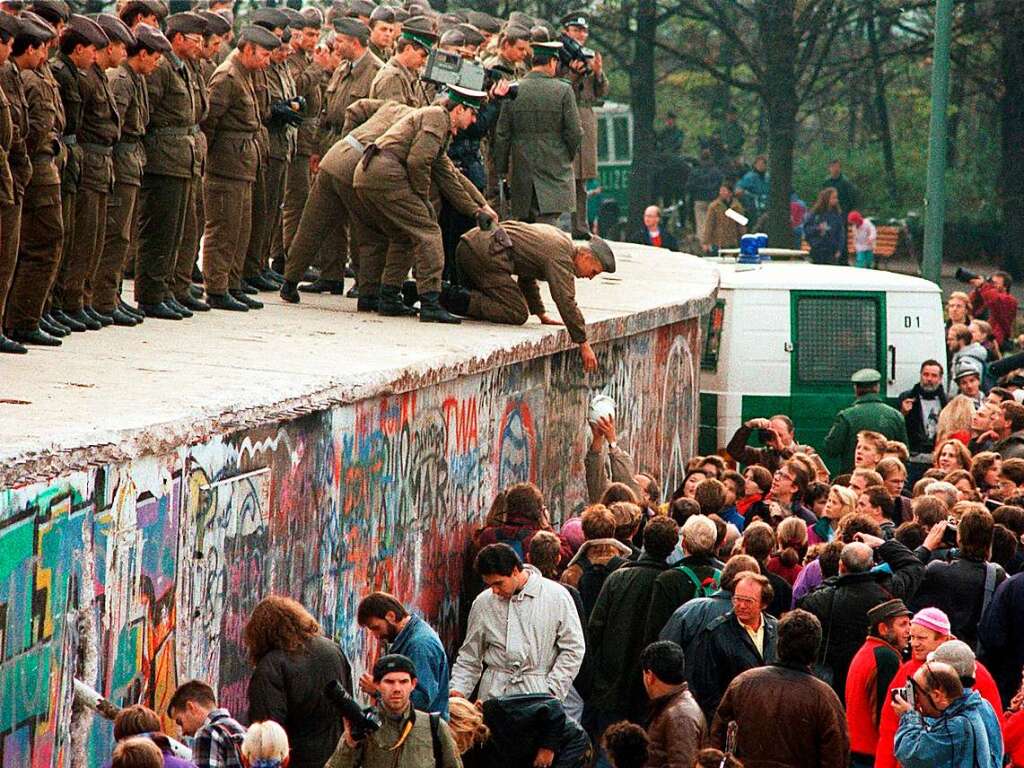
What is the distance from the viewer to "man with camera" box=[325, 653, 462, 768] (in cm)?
747

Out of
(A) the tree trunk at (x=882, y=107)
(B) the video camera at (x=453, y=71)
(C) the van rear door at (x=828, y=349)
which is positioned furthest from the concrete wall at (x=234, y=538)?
(A) the tree trunk at (x=882, y=107)

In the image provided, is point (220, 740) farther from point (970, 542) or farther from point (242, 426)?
point (970, 542)

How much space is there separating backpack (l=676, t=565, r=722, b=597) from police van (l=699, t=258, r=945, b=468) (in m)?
7.26

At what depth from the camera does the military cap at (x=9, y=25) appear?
9.77m

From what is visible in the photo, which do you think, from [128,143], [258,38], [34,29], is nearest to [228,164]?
[258,38]

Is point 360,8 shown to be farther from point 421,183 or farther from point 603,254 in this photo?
point 603,254

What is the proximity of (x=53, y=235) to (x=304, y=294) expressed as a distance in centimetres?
429

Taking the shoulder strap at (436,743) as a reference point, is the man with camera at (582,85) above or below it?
above

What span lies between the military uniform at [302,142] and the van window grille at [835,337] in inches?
177

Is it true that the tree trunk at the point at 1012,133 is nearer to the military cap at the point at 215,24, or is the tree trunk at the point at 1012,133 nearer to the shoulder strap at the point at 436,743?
the military cap at the point at 215,24

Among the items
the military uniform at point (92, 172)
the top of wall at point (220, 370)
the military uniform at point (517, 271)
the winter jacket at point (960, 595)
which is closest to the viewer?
the top of wall at point (220, 370)

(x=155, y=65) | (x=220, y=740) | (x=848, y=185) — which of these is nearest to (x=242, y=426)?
(x=220, y=740)

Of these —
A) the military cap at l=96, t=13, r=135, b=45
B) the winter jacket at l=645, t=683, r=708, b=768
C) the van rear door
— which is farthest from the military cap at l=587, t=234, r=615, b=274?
the winter jacket at l=645, t=683, r=708, b=768

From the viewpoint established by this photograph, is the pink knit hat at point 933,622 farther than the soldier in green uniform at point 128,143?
No
